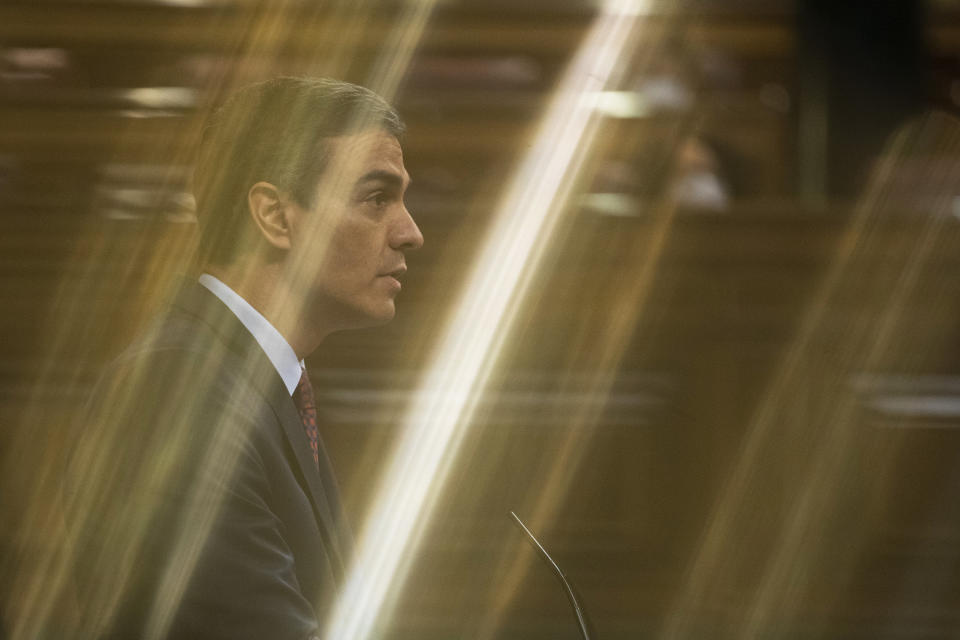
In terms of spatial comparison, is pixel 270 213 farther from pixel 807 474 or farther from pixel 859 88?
pixel 859 88

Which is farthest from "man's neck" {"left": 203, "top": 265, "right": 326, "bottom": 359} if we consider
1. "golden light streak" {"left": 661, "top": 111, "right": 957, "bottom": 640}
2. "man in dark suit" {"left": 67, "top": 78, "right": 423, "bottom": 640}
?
"golden light streak" {"left": 661, "top": 111, "right": 957, "bottom": 640}

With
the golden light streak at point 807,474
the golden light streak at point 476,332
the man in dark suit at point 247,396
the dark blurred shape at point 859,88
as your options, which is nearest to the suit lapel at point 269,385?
the man in dark suit at point 247,396

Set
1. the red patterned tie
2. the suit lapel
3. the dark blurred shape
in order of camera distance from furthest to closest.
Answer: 1. the dark blurred shape
2. the red patterned tie
3. the suit lapel

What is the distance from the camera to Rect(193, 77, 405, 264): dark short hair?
1053mm

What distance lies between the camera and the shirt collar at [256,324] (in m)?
1.03

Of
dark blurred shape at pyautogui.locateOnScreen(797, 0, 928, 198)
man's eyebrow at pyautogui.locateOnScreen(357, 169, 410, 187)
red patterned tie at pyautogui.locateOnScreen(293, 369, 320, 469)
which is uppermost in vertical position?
man's eyebrow at pyautogui.locateOnScreen(357, 169, 410, 187)

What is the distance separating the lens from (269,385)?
101 centimetres

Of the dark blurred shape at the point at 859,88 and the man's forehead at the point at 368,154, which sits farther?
the dark blurred shape at the point at 859,88

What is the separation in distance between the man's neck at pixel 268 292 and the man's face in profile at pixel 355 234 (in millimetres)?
20

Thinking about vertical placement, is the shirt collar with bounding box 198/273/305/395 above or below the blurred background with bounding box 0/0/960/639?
above

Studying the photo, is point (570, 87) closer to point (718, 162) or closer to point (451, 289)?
point (718, 162)

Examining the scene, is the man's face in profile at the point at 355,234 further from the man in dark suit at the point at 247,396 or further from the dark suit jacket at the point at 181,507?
the dark suit jacket at the point at 181,507

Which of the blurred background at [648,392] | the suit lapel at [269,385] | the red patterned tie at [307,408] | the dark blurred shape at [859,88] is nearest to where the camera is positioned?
the suit lapel at [269,385]

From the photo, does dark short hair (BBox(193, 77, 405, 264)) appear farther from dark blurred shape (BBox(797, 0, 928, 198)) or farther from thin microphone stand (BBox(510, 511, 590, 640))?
dark blurred shape (BBox(797, 0, 928, 198))
